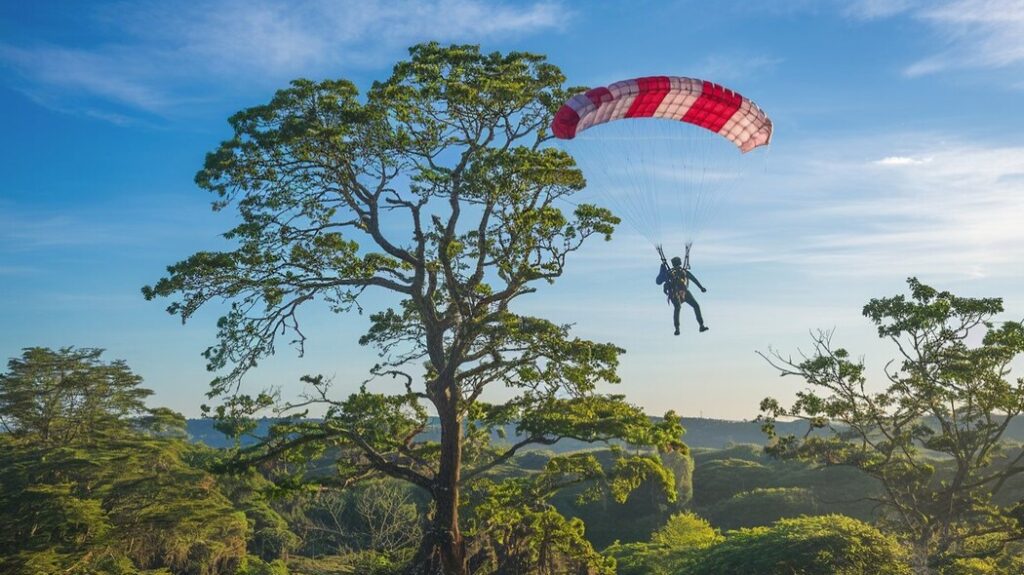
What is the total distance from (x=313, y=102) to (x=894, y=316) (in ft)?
45.8

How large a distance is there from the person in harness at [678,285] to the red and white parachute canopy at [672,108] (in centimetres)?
380

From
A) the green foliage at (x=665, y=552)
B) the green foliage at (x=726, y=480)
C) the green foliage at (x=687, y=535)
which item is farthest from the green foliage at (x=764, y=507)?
the green foliage at (x=665, y=552)

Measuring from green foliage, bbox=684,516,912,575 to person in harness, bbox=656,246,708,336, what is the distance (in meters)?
5.78

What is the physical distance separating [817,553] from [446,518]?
8928mm

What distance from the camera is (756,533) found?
2328cm

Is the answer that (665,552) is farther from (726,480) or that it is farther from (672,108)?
(726,480)

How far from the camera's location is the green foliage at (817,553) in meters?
18.4

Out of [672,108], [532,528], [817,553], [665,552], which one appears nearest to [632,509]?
[665,552]

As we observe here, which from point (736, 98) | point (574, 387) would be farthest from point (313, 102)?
point (736, 98)

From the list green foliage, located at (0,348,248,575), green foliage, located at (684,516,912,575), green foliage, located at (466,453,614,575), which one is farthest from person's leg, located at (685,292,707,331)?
green foliage, located at (0,348,248,575)

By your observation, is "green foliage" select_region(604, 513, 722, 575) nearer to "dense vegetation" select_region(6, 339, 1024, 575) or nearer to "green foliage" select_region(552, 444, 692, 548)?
"dense vegetation" select_region(6, 339, 1024, 575)

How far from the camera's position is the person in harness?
1970 centimetres

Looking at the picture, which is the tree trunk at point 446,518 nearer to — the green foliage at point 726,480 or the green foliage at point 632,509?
the green foliage at point 632,509

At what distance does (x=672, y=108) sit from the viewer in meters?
20.4
